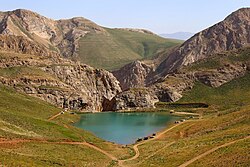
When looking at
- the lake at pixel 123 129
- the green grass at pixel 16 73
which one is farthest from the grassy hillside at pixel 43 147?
the green grass at pixel 16 73

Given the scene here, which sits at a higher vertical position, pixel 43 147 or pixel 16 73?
pixel 16 73

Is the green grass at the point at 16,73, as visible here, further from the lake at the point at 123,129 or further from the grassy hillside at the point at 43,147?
the grassy hillside at the point at 43,147

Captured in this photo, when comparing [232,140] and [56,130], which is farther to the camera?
[56,130]

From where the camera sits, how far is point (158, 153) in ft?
241

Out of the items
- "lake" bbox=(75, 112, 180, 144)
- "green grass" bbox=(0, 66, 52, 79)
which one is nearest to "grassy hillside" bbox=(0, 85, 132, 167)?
"lake" bbox=(75, 112, 180, 144)

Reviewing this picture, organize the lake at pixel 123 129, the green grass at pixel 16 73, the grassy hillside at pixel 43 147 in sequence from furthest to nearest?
the green grass at pixel 16 73, the lake at pixel 123 129, the grassy hillside at pixel 43 147

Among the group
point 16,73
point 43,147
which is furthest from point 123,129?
point 16,73

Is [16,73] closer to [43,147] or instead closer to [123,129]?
[123,129]

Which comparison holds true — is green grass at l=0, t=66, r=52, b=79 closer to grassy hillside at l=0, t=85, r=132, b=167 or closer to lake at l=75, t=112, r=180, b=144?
lake at l=75, t=112, r=180, b=144

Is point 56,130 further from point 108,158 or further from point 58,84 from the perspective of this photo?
point 58,84

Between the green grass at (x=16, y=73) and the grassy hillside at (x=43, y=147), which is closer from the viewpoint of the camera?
the grassy hillside at (x=43, y=147)

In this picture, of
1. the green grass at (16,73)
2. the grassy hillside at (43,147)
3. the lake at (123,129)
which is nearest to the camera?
the grassy hillside at (43,147)

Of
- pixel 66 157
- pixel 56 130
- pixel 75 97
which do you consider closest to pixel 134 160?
pixel 66 157

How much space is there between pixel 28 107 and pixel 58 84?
71.4 m
